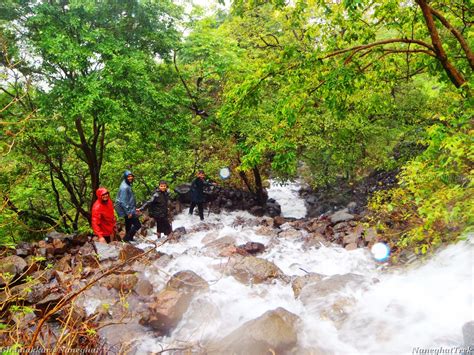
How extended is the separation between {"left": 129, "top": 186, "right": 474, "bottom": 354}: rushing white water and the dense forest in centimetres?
72

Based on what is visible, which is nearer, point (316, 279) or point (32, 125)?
point (316, 279)

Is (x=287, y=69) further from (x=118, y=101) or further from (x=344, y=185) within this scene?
(x=344, y=185)

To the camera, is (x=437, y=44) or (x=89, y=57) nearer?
(x=437, y=44)

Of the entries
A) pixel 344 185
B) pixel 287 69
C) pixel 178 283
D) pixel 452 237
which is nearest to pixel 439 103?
pixel 344 185

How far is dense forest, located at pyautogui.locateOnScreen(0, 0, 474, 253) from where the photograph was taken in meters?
5.84

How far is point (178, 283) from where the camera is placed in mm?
6133

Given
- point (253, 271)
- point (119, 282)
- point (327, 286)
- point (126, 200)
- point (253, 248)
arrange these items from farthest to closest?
point (253, 248)
point (126, 200)
point (253, 271)
point (119, 282)
point (327, 286)

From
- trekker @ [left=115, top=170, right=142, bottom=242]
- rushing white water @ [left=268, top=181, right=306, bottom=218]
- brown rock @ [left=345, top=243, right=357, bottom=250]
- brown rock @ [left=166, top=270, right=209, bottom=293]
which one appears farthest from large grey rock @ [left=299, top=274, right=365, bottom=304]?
rushing white water @ [left=268, top=181, right=306, bottom=218]

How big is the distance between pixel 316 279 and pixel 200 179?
652 centimetres

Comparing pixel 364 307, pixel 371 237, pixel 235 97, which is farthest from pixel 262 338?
pixel 371 237

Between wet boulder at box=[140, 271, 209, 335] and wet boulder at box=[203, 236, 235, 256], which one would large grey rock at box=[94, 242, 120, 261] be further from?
wet boulder at box=[203, 236, 235, 256]

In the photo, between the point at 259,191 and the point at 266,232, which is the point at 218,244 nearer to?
the point at 266,232

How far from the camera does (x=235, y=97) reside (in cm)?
662

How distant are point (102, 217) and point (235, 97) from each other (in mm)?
4172
